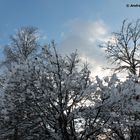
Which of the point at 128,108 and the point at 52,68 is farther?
the point at 52,68

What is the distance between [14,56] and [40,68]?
409 inches

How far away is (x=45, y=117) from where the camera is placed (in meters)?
8.40

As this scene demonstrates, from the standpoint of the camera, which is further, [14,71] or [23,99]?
[14,71]

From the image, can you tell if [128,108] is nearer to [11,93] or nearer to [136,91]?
[136,91]

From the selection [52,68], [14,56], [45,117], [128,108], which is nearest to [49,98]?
[45,117]

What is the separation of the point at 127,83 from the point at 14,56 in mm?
11720

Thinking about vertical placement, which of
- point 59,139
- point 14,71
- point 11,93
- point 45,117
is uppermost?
point 14,71

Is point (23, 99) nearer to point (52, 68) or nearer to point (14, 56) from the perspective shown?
point (52, 68)

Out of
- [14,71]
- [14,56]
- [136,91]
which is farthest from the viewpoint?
[14,56]

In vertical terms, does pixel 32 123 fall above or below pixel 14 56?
below

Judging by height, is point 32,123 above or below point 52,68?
below

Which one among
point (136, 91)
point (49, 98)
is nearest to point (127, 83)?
point (136, 91)

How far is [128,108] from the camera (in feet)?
27.9

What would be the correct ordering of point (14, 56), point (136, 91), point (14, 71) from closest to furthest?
point (136, 91)
point (14, 71)
point (14, 56)
